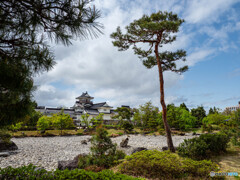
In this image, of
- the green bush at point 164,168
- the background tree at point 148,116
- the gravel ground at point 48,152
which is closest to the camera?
the green bush at point 164,168

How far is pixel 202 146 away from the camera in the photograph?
637 cm

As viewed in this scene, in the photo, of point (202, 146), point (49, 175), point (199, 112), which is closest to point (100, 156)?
point (49, 175)

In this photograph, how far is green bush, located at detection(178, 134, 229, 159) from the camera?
20.9ft

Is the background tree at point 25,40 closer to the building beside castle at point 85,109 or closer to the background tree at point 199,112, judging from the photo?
the background tree at point 199,112

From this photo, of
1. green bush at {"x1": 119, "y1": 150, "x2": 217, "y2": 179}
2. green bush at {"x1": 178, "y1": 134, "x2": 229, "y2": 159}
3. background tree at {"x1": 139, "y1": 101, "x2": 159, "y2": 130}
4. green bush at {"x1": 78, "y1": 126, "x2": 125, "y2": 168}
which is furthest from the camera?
background tree at {"x1": 139, "y1": 101, "x2": 159, "y2": 130}

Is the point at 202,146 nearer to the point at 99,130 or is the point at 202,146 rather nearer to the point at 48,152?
the point at 99,130

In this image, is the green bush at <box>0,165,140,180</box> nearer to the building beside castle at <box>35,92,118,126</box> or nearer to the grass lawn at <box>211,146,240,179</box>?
the grass lawn at <box>211,146,240,179</box>

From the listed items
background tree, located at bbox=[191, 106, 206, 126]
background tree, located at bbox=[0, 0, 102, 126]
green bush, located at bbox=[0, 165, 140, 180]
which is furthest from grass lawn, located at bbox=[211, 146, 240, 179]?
background tree, located at bbox=[191, 106, 206, 126]

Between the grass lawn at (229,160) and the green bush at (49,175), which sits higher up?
the green bush at (49,175)

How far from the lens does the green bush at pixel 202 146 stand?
6.38m

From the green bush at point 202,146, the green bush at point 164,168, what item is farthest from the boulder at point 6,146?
the green bush at point 202,146

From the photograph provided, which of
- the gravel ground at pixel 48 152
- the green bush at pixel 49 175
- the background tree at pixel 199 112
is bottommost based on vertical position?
the gravel ground at pixel 48 152

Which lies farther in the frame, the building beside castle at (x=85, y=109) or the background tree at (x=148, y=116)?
the building beside castle at (x=85, y=109)

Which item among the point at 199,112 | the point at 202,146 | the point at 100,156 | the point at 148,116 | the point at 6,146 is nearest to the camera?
the point at 100,156
